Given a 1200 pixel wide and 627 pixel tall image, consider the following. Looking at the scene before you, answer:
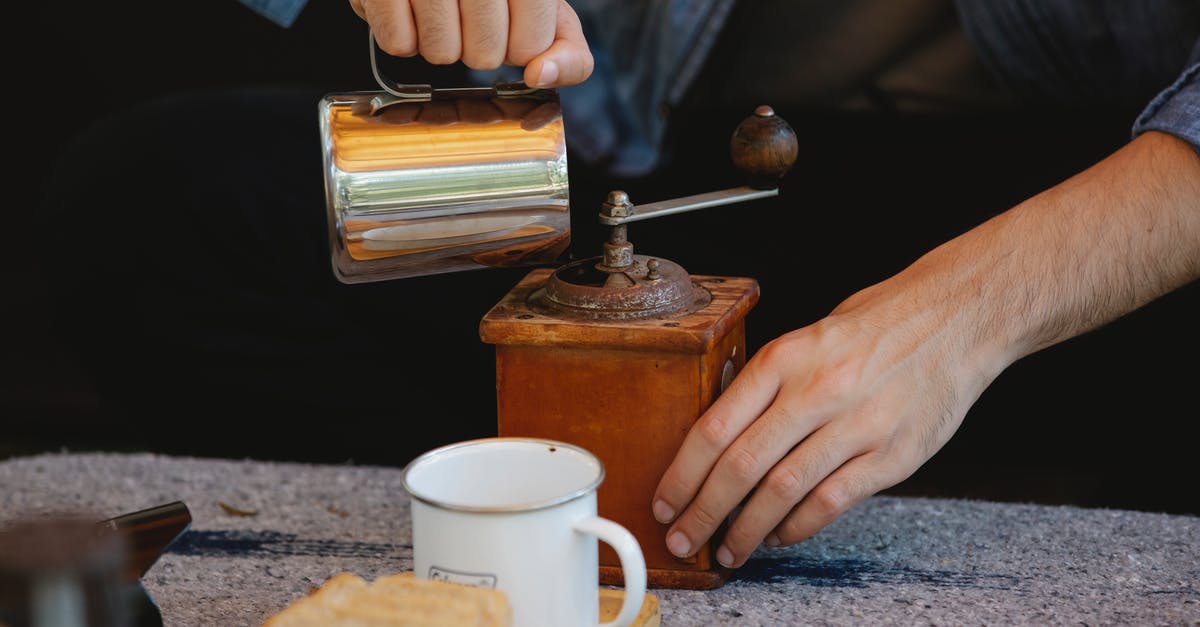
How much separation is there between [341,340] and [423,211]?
2.34ft

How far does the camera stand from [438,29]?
2.71 ft

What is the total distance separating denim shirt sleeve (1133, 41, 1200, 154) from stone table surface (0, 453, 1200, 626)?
1.00ft

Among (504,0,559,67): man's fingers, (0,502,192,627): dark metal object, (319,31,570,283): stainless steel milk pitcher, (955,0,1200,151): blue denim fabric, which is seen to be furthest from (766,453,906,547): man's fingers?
(955,0,1200,151): blue denim fabric

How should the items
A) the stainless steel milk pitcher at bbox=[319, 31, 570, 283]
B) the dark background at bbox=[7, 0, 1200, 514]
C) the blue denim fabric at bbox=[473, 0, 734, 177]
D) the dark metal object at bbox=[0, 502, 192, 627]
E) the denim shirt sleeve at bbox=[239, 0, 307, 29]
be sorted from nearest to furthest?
the dark metal object at bbox=[0, 502, 192, 627] < the stainless steel milk pitcher at bbox=[319, 31, 570, 283] < the denim shirt sleeve at bbox=[239, 0, 307, 29] < the dark background at bbox=[7, 0, 1200, 514] < the blue denim fabric at bbox=[473, 0, 734, 177]

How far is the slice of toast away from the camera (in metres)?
0.61

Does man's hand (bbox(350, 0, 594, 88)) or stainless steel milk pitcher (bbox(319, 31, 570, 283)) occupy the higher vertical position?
man's hand (bbox(350, 0, 594, 88))

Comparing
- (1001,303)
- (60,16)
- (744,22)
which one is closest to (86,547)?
(1001,303)

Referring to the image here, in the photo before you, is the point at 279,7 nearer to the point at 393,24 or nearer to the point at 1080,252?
the point at 393,24

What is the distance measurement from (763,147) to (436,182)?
23 centimetres

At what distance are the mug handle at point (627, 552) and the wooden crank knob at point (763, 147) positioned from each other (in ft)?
1.04

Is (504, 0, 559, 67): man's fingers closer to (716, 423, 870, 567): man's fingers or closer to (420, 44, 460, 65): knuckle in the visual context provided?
(420, 44, 460, 65): knuckle

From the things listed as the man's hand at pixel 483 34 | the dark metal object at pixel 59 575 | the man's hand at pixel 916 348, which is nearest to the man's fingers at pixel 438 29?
the man's hand at pixel 483 34

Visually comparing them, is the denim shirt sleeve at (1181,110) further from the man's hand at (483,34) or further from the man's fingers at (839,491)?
the man's hand at (483,34)

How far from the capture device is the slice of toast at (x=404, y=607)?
0.61 m
